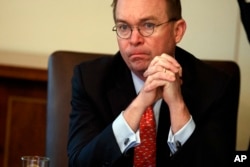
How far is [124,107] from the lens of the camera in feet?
5.19

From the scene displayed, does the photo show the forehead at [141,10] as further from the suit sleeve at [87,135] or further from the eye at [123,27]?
the suit sleeve at [87,135]

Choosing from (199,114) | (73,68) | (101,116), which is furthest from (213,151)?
(73,68)

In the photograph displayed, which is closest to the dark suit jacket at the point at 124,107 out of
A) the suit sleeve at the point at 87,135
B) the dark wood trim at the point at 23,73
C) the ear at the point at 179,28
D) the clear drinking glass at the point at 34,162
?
the suit sleeve at the point at 87,135

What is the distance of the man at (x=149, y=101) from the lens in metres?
1.41

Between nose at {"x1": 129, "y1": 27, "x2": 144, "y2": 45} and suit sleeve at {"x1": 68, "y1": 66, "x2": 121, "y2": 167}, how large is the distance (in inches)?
10.3

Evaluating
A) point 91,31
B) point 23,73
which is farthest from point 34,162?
point 91,31

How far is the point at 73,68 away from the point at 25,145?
774mm

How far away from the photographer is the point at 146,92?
1.43 meters

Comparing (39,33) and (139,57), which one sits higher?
(39,33)

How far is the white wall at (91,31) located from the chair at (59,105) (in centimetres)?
59

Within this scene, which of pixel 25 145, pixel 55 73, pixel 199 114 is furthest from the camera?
pixel 25 145

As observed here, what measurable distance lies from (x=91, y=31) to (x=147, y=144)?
1.12m

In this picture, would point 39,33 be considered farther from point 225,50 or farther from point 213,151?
point 213,151

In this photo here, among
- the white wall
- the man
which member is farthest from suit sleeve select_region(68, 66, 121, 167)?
the white wall
